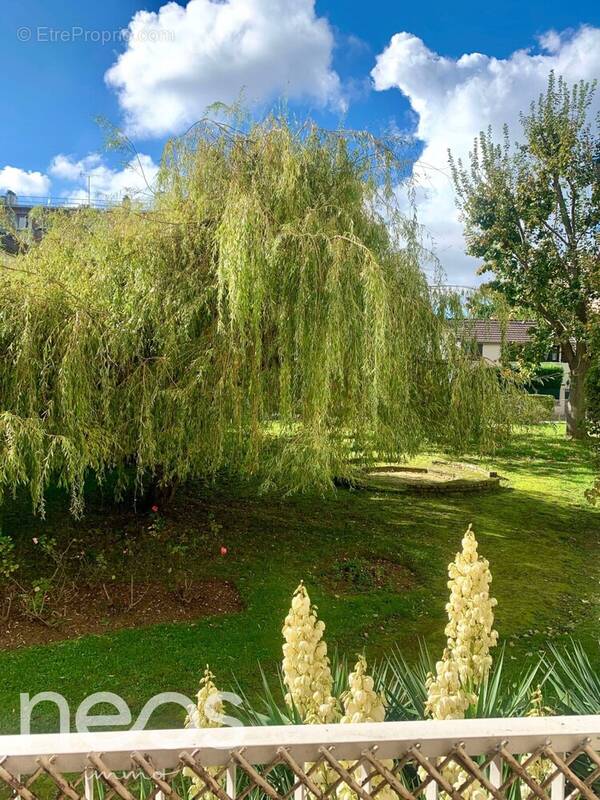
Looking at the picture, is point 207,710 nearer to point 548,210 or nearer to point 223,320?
point 223,320

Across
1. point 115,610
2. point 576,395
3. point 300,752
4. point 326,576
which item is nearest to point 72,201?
point 115,610

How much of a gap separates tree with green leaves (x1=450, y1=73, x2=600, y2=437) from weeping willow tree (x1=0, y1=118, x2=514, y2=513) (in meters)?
10.2

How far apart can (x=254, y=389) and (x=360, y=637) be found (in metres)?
2.64

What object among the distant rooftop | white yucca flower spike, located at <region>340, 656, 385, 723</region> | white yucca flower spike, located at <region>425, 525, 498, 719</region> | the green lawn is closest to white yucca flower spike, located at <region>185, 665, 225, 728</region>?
white yucca flower spike, located at <region>340, 656, 385, 723</region>

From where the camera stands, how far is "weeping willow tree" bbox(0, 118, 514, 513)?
16.4ft

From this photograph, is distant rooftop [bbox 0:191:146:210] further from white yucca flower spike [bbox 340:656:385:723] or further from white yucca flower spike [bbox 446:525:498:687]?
white yucca flower spike [bbox 340:656:385:723]

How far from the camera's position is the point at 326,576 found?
6.54 metres

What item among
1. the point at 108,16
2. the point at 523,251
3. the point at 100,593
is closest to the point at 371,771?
the point at 100,593

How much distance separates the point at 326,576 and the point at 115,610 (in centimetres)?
244

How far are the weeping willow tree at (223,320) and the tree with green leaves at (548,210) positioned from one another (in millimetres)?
10165

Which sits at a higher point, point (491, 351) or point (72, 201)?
point (72, 201)

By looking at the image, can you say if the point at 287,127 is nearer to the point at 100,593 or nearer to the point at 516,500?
the point at 100,593

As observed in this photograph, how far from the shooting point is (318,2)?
573 cm

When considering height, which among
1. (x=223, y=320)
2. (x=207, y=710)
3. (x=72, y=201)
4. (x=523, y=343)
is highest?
(x=72, y=201)
